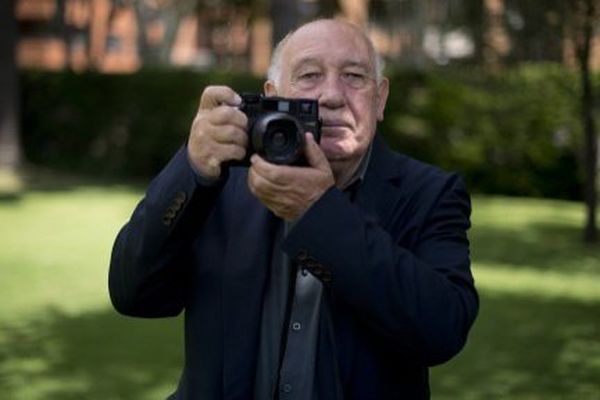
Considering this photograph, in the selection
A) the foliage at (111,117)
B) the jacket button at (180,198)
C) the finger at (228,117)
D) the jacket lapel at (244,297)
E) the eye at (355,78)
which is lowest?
the foliage at (111,117)

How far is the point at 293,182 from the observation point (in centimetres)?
225

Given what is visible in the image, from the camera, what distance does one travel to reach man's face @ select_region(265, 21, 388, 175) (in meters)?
2.44

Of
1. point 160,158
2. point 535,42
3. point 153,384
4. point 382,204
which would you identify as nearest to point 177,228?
point 382,204

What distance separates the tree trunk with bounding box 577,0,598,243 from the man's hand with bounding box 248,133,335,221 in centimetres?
→ 1311

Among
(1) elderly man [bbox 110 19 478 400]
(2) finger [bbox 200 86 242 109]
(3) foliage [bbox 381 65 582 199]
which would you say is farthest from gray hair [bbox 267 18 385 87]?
(3) foliage [bbox 381 65 582 199]

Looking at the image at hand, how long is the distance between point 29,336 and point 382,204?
6.74m

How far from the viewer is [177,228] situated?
7.87ft

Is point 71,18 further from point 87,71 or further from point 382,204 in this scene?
point 382,204

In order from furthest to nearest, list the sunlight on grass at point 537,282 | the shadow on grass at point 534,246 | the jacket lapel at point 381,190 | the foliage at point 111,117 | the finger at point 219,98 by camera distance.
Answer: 1. the foliage at point 111,117
2. the shadow on grass at point 534,246
3. the sunlight on grass at point 537,282
4. the jacket lapel at point 381,190
5. the finger at point 219,98

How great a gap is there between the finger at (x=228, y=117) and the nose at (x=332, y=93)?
19 cm

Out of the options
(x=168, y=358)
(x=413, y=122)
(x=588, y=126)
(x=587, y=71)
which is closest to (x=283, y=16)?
(x=413, y=122)

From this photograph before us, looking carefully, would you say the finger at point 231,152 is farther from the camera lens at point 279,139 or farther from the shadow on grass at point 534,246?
the shadow on grass at point 534,246

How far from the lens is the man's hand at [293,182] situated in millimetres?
2238

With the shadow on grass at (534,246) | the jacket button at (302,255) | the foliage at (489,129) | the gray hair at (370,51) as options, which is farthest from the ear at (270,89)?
the foliage at (489,129)
